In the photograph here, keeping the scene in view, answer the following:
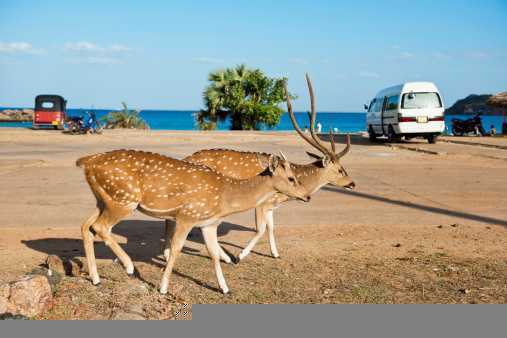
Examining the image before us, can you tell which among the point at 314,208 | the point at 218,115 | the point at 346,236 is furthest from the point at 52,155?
the point at 218,115

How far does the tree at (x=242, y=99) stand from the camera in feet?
160

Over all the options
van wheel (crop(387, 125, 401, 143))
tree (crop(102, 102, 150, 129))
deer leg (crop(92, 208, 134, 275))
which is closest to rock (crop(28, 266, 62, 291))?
deer leg (crop(92, 208, 134, 275))

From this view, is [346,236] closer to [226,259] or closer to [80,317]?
[226,259]

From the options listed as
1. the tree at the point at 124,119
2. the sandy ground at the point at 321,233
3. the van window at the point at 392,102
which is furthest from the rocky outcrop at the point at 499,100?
the tree at the point at 124,119

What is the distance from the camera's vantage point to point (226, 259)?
7.96 meters

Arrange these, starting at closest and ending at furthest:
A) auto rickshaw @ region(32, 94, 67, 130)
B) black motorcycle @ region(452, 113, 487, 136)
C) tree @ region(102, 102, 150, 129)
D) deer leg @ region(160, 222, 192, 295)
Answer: deer leg @ region(160, 222, 192, 295), black motorcycle @ region(452, 113, 487, 136), auto rickshaw @ region(32, 94, 67, 130), tree @ region(102, 102, 150, 129)

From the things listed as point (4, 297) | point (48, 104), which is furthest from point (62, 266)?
point (48, 104)

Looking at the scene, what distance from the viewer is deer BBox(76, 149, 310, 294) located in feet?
22.0

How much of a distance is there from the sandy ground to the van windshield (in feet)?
31.3

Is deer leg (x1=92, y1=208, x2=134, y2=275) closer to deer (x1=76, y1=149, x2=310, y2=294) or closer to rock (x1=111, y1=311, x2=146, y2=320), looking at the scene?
deer (x1=76, y1=149, x2=310, y2=294)

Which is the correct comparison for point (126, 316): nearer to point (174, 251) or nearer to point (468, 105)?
point (174, 251)

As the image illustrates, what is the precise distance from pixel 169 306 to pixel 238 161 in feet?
9.23

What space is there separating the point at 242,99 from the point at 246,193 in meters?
42.3

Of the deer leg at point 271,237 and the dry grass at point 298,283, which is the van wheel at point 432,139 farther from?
the deer leg at point 271,237
